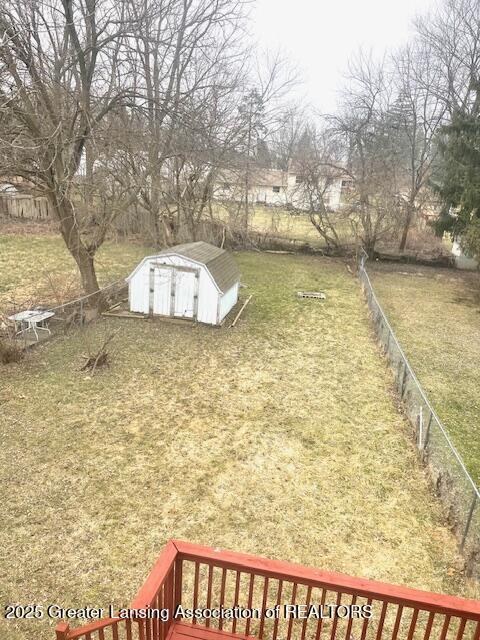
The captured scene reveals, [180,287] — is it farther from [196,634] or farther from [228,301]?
[196,634]

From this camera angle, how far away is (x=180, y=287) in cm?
1357

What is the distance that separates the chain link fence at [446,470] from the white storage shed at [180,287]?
5613 mm

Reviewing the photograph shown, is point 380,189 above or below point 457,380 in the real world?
above

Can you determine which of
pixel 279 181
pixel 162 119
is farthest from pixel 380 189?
pixel 279 181

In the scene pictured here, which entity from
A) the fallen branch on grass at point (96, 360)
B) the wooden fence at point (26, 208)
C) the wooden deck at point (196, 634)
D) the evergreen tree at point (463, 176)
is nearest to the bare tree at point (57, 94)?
the fallen branch on grass at point (96, 360)

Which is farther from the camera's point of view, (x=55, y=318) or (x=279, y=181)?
(x=279, y=181)

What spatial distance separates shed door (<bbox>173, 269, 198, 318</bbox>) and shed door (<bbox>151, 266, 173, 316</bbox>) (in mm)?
221

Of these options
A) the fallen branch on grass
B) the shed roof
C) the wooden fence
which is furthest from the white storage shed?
the wooden fence

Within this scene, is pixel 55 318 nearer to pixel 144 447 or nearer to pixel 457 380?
pixel 144 447

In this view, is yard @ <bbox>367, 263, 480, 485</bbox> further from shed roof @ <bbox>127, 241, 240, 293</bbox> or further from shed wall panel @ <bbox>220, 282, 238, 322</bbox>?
shed roof @ <bbox>127, 241, 240, 293</bbox>

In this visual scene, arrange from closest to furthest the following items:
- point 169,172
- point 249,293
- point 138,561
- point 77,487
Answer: point 138,561 → point 77,487 → point 249,293 → point 169,172

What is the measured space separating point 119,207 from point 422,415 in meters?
9.84

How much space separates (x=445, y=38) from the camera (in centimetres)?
2517

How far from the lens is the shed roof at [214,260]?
1341 cm
